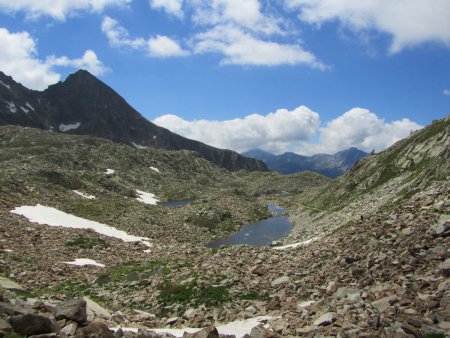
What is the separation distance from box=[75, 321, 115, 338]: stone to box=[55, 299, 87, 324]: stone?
3.05 feet

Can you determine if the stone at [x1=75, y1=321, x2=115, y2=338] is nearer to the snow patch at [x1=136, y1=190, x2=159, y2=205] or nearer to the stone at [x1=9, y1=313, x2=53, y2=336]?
the stone at [x1=9, y1=313, x2=53, y2=336]

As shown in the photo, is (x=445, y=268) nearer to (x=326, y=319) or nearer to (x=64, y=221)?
(x=326, y=319)

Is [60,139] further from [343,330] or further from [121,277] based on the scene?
[343,330]

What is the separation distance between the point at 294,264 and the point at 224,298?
6998mm

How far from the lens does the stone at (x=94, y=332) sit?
550 inches

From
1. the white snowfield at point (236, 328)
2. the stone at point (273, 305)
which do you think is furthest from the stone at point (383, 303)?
the stone at point (273, 305)

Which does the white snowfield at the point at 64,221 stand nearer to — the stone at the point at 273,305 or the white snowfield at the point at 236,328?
the stone at the point at 273,305

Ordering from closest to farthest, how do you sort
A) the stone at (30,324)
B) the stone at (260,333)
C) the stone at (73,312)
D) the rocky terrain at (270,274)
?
the stone at (30,324)
the stone at (73,312)
the stone at (260,333)
the rocky terrain at (270,274)

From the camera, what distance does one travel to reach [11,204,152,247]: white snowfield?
53.5 metres

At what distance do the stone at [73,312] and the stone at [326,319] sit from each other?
8.95 meters

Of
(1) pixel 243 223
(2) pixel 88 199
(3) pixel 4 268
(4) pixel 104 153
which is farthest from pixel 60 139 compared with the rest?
(3) pixel 4 268

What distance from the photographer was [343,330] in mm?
15422

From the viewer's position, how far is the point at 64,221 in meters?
56.7

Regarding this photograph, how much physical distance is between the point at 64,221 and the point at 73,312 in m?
A: 44.6
